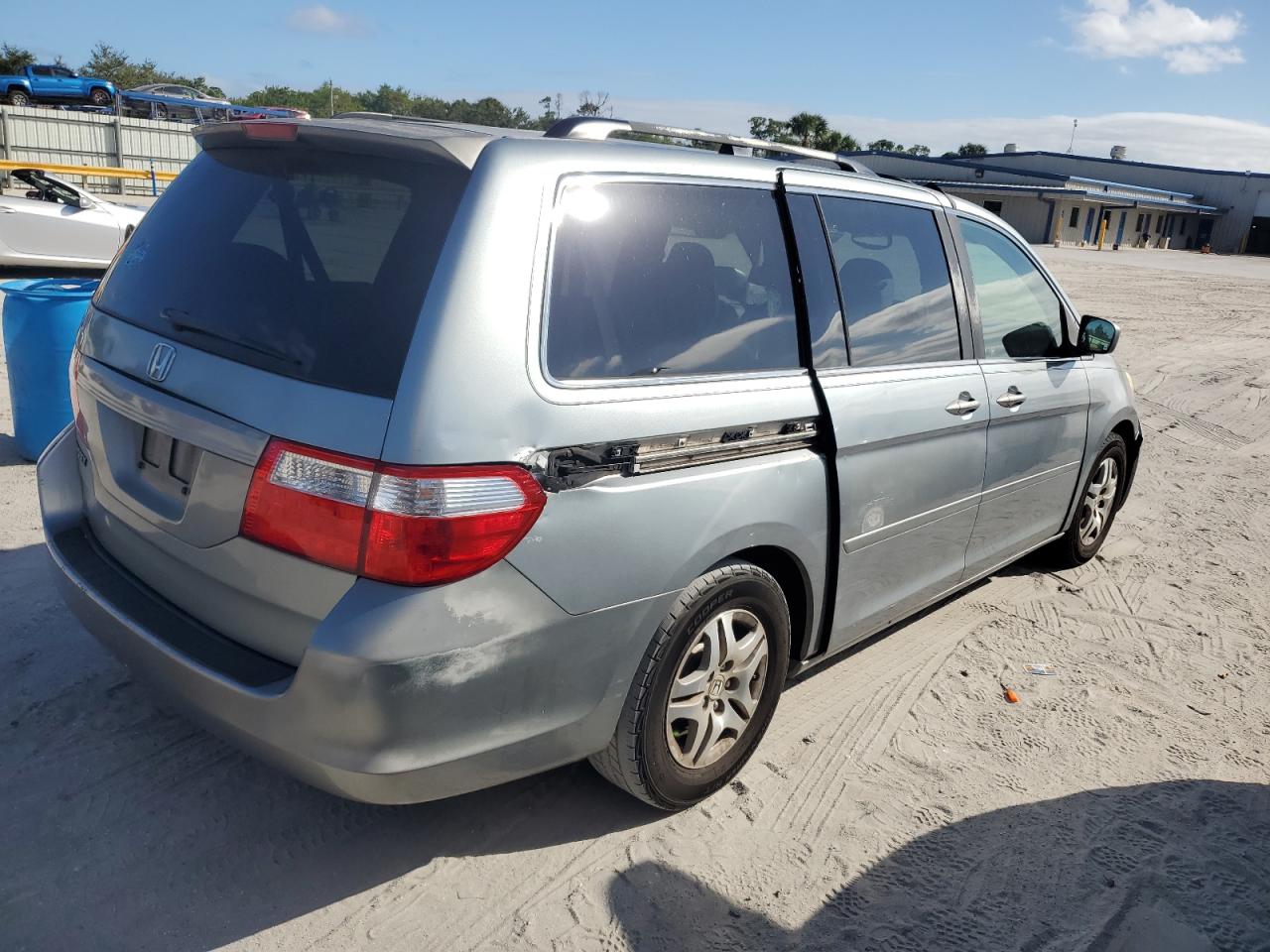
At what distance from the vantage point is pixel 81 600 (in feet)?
9.13

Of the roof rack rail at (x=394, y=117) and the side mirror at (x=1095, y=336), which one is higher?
the roof rack rail at (x=394, y=117)

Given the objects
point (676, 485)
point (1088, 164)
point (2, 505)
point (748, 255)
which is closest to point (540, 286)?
point (676, 485)

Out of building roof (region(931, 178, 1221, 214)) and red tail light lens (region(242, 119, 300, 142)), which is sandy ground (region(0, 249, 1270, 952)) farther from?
building roof (region(931, 178, 1221, 214))

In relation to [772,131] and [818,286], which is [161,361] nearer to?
[818,286]

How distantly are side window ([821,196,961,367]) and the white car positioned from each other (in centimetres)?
1122

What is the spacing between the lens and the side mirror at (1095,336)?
475 centimetres

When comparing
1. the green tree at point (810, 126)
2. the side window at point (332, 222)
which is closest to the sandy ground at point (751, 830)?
the side window at point (332, 222)

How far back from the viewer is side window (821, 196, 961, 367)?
11.2ft

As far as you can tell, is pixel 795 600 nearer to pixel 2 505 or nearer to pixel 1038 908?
pixel 1038 908

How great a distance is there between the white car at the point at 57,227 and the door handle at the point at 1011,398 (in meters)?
11.4

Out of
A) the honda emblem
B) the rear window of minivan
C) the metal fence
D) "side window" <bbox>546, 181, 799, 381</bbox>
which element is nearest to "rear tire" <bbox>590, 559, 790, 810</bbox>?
"side window" <bbox>546, 181, 799, 381</bbox>

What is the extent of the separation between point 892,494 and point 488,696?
1.77 metres

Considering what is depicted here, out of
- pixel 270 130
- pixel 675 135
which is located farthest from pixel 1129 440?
pixel 270 130

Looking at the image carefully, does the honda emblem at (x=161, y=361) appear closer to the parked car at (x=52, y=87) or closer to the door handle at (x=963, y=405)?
the door handle at (x=963, y=405)
